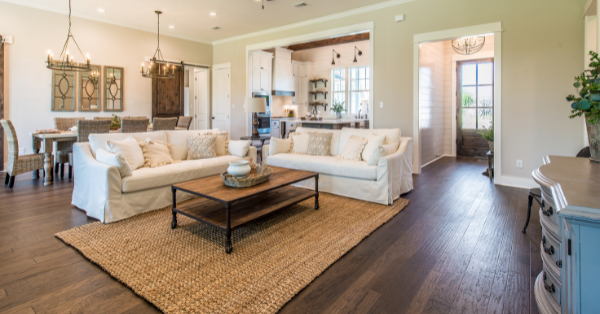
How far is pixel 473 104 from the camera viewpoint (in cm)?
757

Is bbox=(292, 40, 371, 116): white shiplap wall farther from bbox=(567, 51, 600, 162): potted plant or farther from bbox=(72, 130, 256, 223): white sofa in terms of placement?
bbox=(567, 51, 600, 162): potted plant

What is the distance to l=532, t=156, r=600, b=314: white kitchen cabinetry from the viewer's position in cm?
105

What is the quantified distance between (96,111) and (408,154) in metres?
6.23

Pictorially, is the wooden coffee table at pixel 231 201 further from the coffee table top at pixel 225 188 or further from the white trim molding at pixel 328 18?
the white trim molding at pixel 328 18

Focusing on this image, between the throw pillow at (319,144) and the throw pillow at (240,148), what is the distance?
920 mm

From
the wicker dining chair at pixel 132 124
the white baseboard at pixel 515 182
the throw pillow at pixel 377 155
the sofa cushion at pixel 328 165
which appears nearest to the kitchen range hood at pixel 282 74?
the wicker dining chair at pixel 132 124

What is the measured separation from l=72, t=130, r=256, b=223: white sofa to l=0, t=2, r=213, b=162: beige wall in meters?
3.41

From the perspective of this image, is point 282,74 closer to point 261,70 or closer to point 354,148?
point 261,70

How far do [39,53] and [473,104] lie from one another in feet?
30.0

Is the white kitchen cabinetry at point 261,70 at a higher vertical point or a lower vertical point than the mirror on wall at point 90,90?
higher

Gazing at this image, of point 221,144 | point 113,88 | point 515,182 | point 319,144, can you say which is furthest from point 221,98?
point 515,182

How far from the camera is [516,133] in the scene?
457 cm

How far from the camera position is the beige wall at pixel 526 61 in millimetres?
4148

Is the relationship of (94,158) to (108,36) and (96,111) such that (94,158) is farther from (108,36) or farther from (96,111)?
(108,36)
